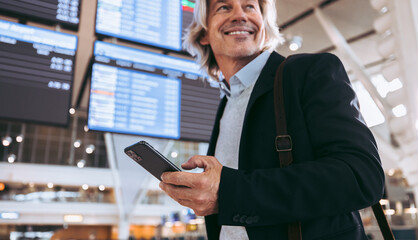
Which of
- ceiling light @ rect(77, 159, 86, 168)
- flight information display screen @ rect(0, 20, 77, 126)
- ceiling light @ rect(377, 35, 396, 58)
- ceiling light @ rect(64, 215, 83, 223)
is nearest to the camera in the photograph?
flight information display screen @ rect(0, 20, 77, 126)

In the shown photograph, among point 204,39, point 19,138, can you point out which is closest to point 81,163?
point 19,138

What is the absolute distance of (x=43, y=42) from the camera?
9.09 ft

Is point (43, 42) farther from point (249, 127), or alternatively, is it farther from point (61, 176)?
point (61, 176)

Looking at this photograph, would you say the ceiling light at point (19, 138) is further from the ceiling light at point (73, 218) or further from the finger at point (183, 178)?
the finger at point (183, 178)

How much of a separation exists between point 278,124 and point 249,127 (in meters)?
0.13

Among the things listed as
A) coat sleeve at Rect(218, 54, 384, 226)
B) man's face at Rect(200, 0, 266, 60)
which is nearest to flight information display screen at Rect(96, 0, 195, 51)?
man's face at Rect(200, 0, 266, 60)

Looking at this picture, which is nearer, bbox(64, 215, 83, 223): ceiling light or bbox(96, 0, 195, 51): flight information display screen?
bbox(96, 0, 195, 51): flight information display screen

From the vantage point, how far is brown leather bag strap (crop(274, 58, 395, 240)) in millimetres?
869

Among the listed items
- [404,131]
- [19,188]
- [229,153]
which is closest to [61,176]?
[19,188]

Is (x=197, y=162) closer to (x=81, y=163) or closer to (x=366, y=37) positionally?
(x=366, y=37)

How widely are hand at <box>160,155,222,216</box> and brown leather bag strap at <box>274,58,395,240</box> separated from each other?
0.20 m

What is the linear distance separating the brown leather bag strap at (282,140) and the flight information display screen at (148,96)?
2067mm

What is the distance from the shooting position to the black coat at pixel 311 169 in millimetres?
801

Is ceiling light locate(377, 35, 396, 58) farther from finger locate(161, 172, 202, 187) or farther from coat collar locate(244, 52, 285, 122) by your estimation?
finger locate(161, 172, 202, 187)
